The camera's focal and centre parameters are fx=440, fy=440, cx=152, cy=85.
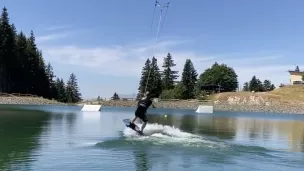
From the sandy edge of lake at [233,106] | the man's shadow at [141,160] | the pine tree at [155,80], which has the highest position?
the pine tree at [155,80]

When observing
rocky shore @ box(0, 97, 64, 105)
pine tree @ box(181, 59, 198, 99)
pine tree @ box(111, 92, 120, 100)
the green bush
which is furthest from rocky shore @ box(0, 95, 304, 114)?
rocky shore @ box(0, 97, 64, 105)

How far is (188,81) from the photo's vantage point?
527ft

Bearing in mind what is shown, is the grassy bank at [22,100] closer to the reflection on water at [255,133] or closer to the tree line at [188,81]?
the tree line at [188,81]

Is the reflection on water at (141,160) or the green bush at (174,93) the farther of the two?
the green bush at (174,93)

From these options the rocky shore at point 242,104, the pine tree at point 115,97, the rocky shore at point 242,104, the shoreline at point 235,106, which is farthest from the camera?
the pine tree at point 115,97

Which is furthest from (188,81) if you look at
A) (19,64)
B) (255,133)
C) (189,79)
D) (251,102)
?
(255,133)

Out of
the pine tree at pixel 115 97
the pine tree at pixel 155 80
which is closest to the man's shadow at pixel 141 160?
the pine tree at pixel 155 80

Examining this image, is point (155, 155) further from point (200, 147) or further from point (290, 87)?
point (290, 87)

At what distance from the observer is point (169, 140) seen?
67.5ft

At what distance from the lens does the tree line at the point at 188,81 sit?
6102 inches

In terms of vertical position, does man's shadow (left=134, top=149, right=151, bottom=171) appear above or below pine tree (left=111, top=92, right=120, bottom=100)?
below

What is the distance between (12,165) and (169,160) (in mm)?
5321

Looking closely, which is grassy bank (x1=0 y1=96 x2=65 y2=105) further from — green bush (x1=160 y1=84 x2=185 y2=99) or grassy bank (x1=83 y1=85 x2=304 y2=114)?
green bush (x1=160 y1=84 x2=185 y2=99)

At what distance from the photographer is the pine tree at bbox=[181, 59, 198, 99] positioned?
157m
